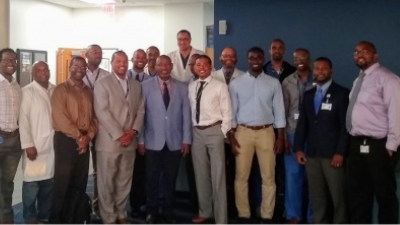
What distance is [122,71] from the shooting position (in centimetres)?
418

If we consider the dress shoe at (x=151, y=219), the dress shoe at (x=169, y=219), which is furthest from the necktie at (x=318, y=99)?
the dress shoe at (x=151, y=219)

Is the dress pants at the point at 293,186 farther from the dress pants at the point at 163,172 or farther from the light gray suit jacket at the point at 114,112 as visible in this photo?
the light gray suit jacket at the point at 114,112

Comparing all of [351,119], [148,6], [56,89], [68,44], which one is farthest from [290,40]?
[68,44]

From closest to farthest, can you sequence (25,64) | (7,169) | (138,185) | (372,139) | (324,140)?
(372,139) < (324,140) < (7,169) < (138,185) < (25,64)

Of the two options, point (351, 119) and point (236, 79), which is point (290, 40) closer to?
point (236, 79)

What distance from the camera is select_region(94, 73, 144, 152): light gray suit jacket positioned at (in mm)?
4004

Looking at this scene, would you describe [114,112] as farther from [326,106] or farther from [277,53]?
[326,106]

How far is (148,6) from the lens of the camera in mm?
11148

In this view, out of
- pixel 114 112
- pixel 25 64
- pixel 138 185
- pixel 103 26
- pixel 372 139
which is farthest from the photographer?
pixel 103 26

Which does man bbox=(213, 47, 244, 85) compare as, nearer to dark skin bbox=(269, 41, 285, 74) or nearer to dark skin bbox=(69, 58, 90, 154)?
dark skin bbox=(269, 41, 285, 74)

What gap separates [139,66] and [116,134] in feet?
4.13

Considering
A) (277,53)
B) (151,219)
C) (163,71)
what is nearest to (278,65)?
(277,53)

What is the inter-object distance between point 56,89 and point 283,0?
373cm

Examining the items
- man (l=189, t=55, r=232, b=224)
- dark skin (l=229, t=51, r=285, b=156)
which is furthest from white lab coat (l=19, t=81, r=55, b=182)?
dark skin (l=229, t=51, r=285, b=156)
